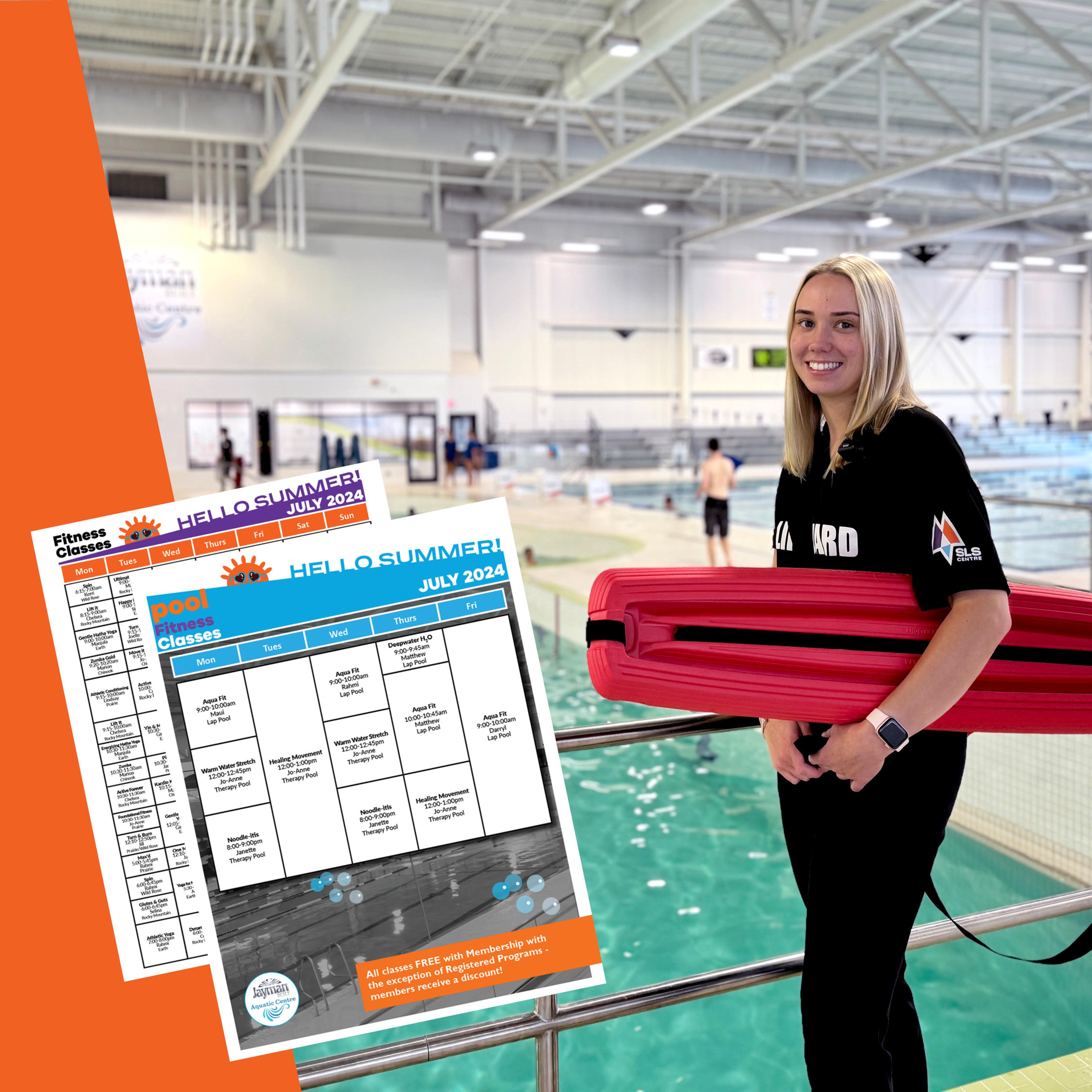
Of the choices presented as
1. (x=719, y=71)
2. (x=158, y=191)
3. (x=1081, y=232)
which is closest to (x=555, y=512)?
(x=719, y=71)

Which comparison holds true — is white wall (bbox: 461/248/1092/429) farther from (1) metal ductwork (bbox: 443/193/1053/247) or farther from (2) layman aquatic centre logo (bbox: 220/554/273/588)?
(2) layman aquatic centre logo (bbox: 220/554/273/588)

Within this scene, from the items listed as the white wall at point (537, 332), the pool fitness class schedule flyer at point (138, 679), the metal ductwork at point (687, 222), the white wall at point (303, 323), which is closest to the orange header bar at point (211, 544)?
the pool fitness class schedule flyer at point (138, 679)

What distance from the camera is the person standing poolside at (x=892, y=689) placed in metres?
1.24

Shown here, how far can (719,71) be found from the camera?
1659cm

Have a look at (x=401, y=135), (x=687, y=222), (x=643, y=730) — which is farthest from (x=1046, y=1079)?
(x=687, y=222)

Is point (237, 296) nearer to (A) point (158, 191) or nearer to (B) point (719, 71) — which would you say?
(A) point (158, 191)

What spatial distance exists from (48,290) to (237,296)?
22252 mm

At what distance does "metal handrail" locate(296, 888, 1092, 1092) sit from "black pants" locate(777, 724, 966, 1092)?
128 millimetres

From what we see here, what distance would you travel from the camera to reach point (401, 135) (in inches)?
691

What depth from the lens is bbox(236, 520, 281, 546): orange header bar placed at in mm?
961

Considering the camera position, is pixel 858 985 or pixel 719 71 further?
pixel 719 71

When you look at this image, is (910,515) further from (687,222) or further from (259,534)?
(687,222)

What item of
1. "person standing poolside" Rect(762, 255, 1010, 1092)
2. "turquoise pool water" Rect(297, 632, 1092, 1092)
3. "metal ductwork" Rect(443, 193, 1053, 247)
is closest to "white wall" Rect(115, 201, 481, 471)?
"metal ductwork" Rect(443, 193, 1053, 247)

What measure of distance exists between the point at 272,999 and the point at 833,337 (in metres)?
1.10
